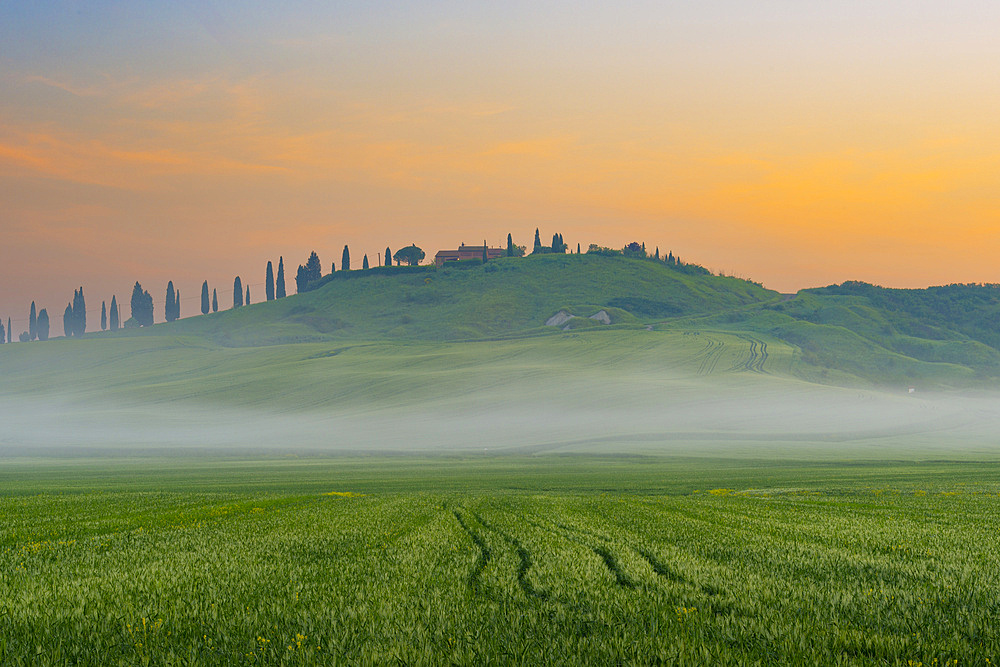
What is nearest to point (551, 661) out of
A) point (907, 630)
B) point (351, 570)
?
point (907, 630)

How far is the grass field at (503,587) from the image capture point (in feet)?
31.5

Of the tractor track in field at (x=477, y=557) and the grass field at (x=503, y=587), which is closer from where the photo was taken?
the grass field at (x=503, y=587)

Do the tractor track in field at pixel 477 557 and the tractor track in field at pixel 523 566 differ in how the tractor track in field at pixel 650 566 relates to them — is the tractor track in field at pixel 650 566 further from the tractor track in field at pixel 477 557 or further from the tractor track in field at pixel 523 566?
the tractor track in field at pixel 477 557

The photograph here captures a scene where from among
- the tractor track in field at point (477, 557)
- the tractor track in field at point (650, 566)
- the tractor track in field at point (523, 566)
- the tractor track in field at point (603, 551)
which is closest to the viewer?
the tractor track in field at point (523, 566)

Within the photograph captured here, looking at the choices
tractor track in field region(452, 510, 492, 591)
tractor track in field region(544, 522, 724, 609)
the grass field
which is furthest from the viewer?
tractor track in field region(452, 510, 492, 591)

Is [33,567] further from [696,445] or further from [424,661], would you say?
[696,445]

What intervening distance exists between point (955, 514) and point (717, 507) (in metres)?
8.95

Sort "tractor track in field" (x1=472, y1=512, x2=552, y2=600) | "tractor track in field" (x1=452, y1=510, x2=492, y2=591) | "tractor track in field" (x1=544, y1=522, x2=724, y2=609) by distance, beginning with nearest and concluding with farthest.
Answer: "tractor track in field" (x1=472, y1=512, x2=552, y2=600)
"tractor track in field" (x1=544, y1=522, x2=724, y2=609)
"tractor track in field" (x1=452, y1=510, x2=492, y2=591)

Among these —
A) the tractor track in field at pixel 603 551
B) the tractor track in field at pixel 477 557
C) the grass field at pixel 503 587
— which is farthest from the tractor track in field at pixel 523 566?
the tractor track in field at pixel 603 551

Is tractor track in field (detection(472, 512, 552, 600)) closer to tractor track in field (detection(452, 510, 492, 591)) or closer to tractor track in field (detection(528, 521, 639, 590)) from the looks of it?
tractor track in field (detection(452, 510, 492, 591))

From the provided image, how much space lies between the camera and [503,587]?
43.5ft

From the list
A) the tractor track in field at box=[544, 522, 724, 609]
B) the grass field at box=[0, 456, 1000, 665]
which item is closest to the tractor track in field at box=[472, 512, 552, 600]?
the grass field at box=[0, 456, 1000, 665]

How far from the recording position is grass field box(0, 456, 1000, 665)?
9.60 m

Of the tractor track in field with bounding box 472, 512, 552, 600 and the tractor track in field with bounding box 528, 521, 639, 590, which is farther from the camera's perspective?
the tractor track in field with bounding box 528, 521, 639, 590
